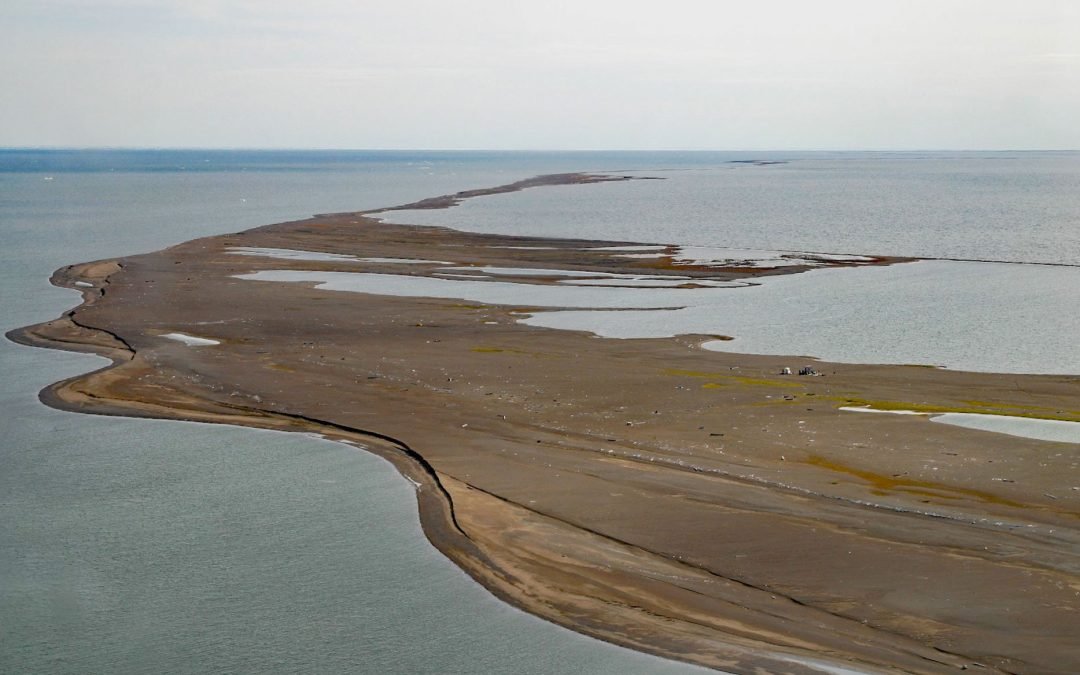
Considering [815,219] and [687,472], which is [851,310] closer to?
[687,472]

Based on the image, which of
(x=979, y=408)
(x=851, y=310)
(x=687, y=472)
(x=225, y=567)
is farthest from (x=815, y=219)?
(x=225, y=567)

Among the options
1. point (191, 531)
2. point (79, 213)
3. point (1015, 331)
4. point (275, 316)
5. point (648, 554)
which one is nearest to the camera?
point (648, 554)

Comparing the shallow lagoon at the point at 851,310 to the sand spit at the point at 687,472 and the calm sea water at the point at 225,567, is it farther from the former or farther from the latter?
the calm sea water at the point at 225,567

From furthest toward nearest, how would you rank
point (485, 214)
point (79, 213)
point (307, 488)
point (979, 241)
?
1. point (79, 213)
2. point (485, 214)
3. point (979, 241)
4. point (307, 488)

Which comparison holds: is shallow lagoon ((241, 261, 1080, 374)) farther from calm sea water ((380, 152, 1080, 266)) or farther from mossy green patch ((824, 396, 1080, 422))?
calm sea water ((380, 152, 1080, 266))

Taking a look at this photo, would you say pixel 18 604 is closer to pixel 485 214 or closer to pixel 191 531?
pixel 191 531

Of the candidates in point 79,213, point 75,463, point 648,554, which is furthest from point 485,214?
point 648,554

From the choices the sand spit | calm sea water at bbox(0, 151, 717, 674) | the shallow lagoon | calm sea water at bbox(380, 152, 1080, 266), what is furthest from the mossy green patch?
calm sea water at bbox(380, 152, 1080, 266)
